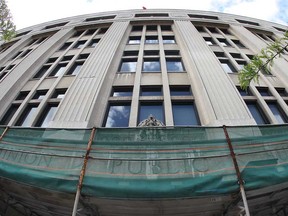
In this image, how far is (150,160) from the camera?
142 inches

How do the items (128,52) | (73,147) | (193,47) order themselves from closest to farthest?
(73,147), (193,47), (128,52)

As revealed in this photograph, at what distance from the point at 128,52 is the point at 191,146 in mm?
9470

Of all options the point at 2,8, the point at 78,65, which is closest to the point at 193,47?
the point at 78,65

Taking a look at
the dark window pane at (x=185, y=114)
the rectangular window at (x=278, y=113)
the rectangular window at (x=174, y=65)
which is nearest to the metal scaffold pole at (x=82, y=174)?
the dark window pane at (x=185, y=114)

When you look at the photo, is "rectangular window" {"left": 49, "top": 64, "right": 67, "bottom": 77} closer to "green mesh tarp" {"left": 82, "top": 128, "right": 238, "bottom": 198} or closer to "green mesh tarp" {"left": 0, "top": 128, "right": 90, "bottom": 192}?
"green mesh tarp" {"left": 0, "top": 128, "right": 90, "bottom": 192}

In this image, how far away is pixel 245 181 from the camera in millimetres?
3299

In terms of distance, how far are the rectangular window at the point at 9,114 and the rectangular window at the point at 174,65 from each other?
9018 millimetres

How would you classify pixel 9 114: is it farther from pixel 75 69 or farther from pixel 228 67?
pixel 228 67

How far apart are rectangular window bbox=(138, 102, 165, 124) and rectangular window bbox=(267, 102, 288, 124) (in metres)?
5.81

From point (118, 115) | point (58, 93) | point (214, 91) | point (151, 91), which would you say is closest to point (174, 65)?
point (151, 91)

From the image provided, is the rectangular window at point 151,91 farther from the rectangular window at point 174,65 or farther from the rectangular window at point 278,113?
the rectangular window at point 278,113

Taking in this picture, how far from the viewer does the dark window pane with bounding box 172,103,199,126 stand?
289 inches

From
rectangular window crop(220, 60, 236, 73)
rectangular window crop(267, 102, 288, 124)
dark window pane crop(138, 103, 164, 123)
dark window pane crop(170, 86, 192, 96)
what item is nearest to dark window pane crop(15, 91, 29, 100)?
dark window pane crop(138, 103, 164, 123)

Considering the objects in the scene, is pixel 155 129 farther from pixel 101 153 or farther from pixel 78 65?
pixel 78 65
